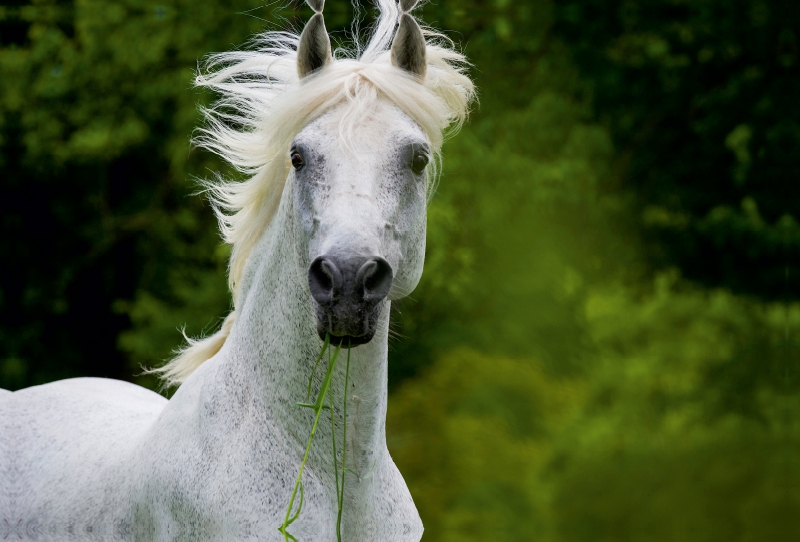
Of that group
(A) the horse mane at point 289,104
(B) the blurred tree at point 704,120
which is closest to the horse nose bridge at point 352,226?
(A) the horse mane at point 289,104

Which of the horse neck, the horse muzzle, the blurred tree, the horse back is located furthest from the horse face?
the blurred tree

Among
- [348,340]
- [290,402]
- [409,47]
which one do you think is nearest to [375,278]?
[348,340]

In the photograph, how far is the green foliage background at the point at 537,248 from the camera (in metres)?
6.77

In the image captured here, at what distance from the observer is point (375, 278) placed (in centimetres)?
174

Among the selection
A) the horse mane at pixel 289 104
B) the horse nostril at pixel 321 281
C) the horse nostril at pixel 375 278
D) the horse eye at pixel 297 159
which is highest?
the horse mane at pixel 289 104

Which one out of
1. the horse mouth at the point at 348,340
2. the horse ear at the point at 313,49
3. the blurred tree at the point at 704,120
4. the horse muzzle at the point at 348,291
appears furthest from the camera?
the blurred tree at the point at 704,120

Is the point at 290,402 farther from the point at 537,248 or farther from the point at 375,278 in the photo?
the point at 537,248

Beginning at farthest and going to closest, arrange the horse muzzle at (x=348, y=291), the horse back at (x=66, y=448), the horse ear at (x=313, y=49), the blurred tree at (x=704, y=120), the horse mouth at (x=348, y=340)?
1. the blurred tree at (x=704, y=120)
2. the horse back at (x=66, y=448)
3. the horse ear at (x=313, y=49)
4. the horse mouth at (x=348, y=340)
5. the horse muzzle at (x=348, y=291)

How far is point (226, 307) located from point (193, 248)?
932 millimetres

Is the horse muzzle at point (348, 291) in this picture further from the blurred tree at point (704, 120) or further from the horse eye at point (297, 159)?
the blurred tree at point (704, 120)


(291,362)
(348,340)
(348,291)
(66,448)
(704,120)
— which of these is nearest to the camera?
(348,291)

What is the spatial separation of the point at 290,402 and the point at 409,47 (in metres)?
0.92

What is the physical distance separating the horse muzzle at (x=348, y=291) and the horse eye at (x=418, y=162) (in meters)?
0.33

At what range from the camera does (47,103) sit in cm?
789
